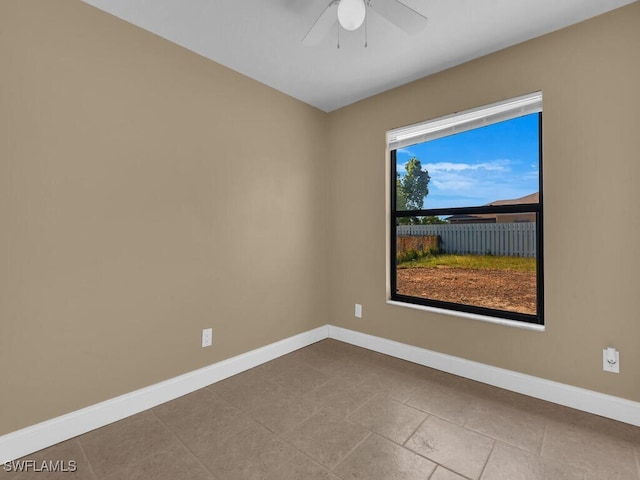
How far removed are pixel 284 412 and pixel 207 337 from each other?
807 mm

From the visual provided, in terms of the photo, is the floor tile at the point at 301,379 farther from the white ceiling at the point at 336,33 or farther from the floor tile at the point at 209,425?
the white ceiling at the point at 336,33

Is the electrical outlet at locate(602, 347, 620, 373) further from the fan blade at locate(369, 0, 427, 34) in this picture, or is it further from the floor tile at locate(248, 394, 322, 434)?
the fan blade at locate(369, 0, 427, 34)

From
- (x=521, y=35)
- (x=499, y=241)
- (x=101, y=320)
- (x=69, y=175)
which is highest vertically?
(x=521, y=35)

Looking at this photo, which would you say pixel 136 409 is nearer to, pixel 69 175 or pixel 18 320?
pixel 18 320

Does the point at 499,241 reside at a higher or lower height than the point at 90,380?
higher

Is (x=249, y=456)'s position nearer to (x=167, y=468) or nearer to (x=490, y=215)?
(x=167, y=468)

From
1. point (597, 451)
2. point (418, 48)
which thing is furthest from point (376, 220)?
point (597, 451)

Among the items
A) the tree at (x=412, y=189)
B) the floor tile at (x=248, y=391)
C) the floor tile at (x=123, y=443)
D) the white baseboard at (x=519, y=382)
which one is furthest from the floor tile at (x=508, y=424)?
the floor tile at (x=123, y=443)

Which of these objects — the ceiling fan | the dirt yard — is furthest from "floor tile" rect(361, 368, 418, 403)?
the ceiling fan

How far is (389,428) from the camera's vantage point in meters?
1.72

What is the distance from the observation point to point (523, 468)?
1.42m

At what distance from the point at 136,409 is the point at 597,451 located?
2.56 metres

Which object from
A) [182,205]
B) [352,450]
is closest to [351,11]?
[182,205]

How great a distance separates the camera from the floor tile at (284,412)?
1761mm
